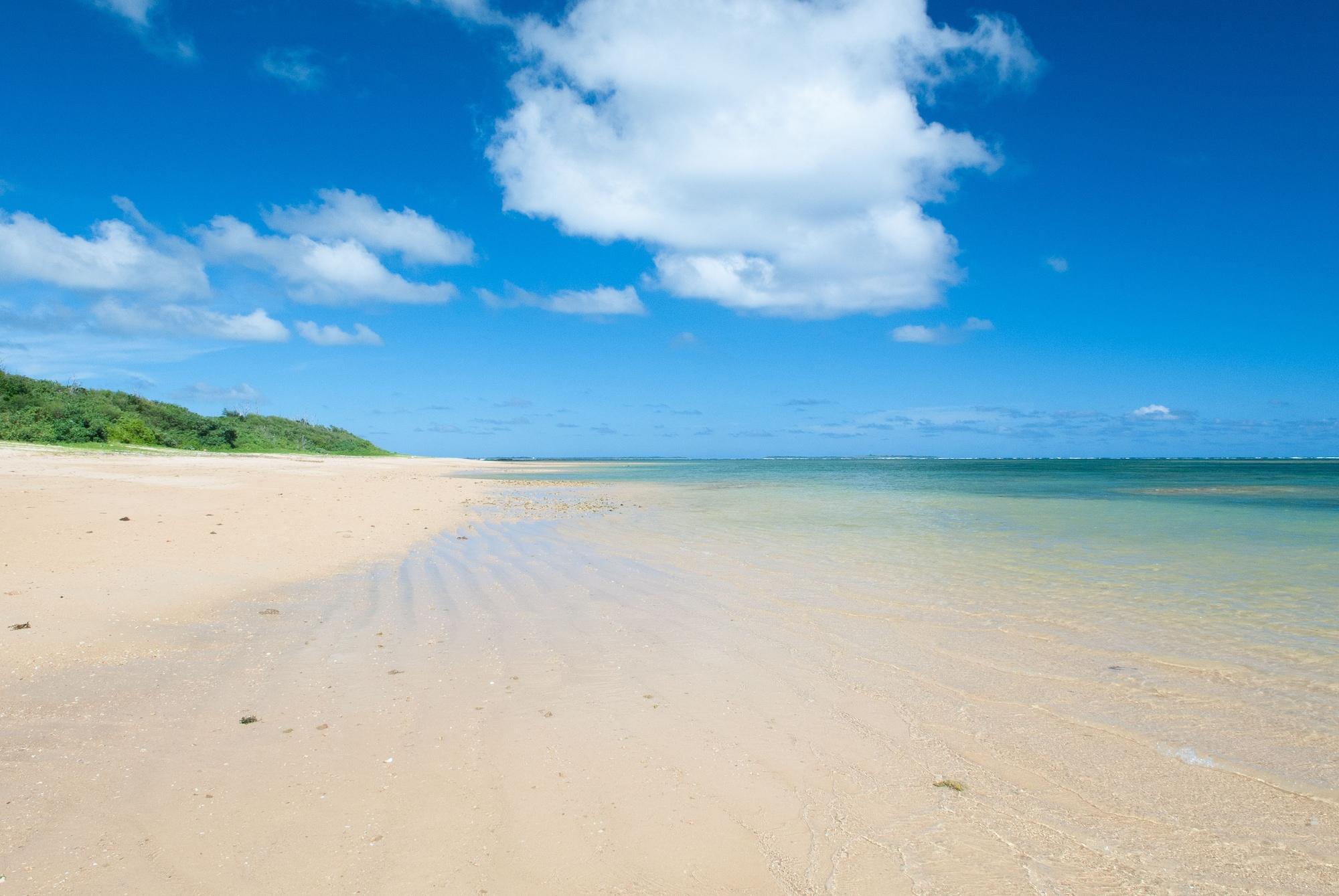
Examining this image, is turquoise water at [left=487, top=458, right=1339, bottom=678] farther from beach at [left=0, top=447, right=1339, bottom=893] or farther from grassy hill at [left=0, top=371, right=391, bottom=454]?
grassy hill at [left=0, top=371, right=391, bottom=454]

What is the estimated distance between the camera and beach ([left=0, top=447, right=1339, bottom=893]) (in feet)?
10.9

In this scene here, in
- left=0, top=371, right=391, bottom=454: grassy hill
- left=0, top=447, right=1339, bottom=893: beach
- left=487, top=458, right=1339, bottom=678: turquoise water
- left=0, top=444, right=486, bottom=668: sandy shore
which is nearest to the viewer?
left=0, top=447, right=1339, bottom=893: beach

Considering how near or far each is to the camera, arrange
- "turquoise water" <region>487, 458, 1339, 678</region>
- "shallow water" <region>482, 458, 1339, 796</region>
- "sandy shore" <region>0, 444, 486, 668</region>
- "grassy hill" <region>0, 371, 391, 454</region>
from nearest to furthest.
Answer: "shallow water" <region>482, 458, 1339, 796</region>, "sandy shore" <region>0, 444, 486, 668</region>, "turquoise water" <region>487, 458, 1339, 678</region>, "grassy hill" <region>0, 371, 391, 454</region>

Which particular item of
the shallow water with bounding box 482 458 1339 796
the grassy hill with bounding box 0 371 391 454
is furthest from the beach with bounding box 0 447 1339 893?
the grassy hill with bounding box 0 371 391 454

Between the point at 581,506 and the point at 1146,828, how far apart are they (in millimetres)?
21092

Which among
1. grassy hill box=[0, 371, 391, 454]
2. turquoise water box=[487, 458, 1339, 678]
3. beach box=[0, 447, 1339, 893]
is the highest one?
grassy hill box=[0, 371, 391, 454]

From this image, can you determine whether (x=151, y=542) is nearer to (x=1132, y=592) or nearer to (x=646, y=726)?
(x=646, y=726)

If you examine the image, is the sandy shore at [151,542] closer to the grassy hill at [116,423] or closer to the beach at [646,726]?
the beach at [646,726]

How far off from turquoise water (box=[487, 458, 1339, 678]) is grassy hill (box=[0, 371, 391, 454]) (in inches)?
1467

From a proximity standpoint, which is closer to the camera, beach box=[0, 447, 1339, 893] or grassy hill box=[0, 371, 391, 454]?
beach box=[0, 447, 1339, 893]

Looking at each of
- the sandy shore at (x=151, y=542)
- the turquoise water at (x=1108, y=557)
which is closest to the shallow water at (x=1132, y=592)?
the turquoise water at (x=1108, y=557)

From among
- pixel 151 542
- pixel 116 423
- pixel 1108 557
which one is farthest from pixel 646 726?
pixel 116 423

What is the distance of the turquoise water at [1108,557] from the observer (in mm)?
7871

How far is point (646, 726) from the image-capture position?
4961 mm
